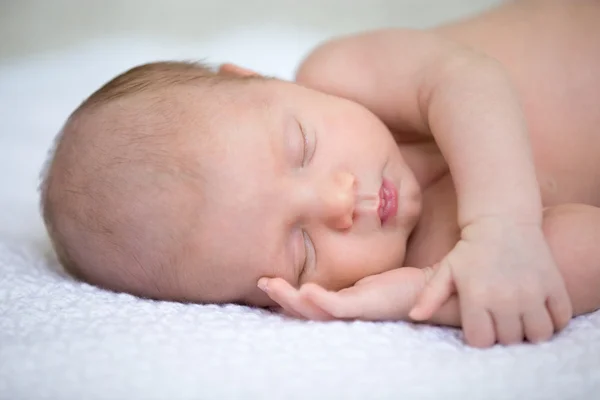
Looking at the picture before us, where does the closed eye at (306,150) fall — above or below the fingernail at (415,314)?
above

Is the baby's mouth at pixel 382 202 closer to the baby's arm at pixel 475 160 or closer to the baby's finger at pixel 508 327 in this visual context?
the baby's arm at pixel 475 160

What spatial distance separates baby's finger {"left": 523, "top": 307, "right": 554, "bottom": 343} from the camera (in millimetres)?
857

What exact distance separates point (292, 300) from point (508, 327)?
29cm

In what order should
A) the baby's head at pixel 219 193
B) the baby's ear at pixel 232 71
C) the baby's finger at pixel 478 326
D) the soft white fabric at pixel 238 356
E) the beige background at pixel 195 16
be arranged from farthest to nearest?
the beige background at pixel 195 16 < the baby's ear at pixel 232 71 < the baby's head at pixel 219 193 < the baby's finger at pixel 478 326 < the soft white fabric at pixel 238 356

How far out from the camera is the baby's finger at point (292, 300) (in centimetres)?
94

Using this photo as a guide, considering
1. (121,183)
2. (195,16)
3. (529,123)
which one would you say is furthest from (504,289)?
(195,16)

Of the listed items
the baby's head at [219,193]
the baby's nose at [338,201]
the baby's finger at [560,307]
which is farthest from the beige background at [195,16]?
the baby's finger at [560,307]

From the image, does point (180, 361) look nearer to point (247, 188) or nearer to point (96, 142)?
point (247, 188)

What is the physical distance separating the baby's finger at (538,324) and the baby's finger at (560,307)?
0.01 m

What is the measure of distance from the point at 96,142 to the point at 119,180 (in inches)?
3.3

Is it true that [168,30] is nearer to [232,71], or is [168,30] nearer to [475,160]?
[232,71]

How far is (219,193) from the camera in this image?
97 cm

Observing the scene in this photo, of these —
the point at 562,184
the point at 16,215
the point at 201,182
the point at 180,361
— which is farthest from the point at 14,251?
the point at 562,184

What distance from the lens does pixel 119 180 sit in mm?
989
